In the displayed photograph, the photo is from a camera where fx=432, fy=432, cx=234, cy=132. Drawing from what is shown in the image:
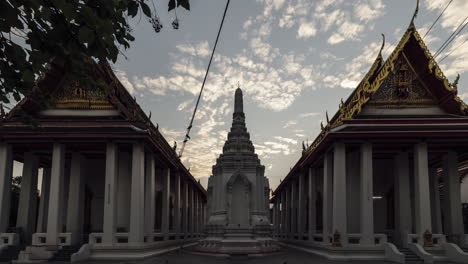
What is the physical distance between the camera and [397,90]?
21891mm

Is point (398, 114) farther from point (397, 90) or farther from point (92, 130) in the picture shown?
point (92, 130)

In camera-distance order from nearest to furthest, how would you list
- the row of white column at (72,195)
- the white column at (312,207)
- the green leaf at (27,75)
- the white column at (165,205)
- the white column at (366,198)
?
the green leaf at (27,75) → the white column at (366,198) → the row of white column at (72,195) → the white column at (165,205) → the white column at (312,207)

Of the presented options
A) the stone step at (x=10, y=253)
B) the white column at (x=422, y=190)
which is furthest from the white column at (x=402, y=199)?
the stone step at (x=10, y=253)

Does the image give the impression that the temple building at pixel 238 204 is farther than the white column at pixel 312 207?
No

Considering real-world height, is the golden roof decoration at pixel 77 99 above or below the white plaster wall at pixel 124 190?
above

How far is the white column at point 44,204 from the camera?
2331 centimetres

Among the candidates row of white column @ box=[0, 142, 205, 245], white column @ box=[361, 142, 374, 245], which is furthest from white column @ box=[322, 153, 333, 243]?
row of white column @ box=[0, 142, 205, 245]

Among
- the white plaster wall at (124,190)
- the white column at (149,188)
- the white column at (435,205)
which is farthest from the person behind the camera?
the white column at (149,188)

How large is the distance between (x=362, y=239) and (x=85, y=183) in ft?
51.2

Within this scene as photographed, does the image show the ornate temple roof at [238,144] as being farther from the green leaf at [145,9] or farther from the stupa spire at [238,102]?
Answer: the green leaf at [145,9]

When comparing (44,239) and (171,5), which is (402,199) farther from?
(171,5)

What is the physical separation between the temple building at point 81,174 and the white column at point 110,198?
0.04 m

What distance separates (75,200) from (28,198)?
275cm

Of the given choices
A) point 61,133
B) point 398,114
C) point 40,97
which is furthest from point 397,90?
point 40,97
